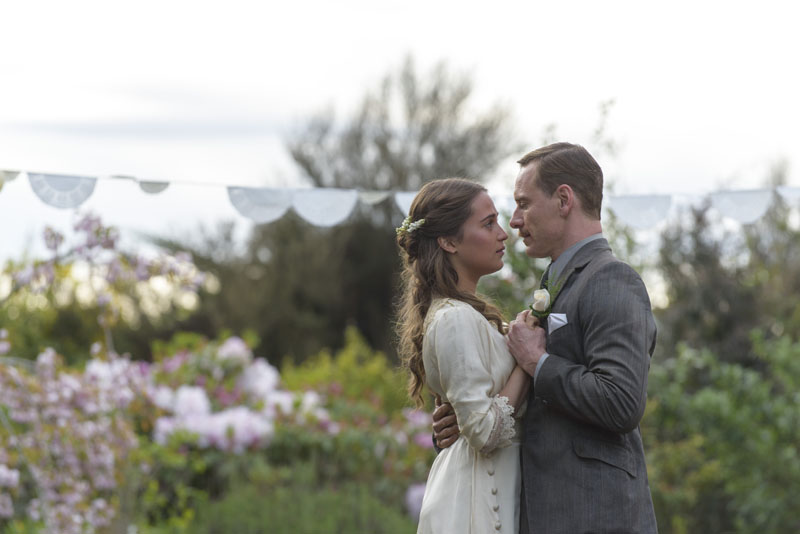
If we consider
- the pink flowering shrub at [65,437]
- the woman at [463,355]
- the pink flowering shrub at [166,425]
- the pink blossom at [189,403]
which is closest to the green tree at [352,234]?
the pink flowering shrub at [166,425]

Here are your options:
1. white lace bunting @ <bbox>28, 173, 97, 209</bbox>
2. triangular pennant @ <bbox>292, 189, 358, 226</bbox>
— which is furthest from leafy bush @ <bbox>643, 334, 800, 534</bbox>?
white lace bunting @ <bbox>28, 173, 97, 209</bbox>

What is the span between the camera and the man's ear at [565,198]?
2891 mm

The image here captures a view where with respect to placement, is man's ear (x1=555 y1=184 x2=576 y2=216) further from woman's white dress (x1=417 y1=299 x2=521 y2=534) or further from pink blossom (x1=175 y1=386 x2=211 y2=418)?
pink blossom (x1=175 y1=386 x2=211 y2=418)

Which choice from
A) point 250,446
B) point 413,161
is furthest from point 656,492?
point 413,161

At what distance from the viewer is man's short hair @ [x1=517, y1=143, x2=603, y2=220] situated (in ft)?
9.49

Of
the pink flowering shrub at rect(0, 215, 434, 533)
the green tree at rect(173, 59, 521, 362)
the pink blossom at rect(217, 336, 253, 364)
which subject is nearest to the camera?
the pink flowering shrub at rect(0, 215, 434, 533)

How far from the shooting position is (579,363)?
2.83 meters

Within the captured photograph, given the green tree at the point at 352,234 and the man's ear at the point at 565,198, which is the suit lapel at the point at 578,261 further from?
the green tree at the point at 352,234

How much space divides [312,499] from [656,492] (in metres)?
2.49

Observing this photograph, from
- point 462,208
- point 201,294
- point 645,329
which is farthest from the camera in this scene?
point 201,294

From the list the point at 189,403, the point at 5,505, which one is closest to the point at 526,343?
the point at 5,505

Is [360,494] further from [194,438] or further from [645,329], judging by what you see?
[645,329]

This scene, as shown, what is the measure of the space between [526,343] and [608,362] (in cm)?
28

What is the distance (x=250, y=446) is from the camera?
827 centimetres
